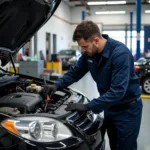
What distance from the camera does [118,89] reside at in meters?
2.11

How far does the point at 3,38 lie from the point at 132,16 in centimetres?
2023

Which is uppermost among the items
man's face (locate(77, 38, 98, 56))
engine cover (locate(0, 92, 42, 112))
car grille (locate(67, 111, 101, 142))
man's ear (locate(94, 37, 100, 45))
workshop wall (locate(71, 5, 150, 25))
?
workshop wall (locate(71, 5, 150, 25))

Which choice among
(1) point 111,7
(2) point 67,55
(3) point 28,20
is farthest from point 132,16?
(3) point 28,20

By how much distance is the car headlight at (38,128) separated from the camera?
175 cm

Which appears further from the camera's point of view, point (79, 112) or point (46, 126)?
point (79, 112)

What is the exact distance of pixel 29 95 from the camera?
2516 mm

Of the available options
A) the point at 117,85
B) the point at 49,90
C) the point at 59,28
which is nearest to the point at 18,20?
the point at 49,90

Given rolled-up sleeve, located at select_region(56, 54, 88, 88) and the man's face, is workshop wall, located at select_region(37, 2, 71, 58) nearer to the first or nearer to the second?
rolled-up sleeve, located at select_region(56, 54, 88, 88)

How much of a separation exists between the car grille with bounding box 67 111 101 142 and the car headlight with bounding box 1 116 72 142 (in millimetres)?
140

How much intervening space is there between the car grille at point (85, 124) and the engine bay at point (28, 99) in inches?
3.6

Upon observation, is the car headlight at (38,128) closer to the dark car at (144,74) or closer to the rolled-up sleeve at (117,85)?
the rolled-up sleeve at (117,85)

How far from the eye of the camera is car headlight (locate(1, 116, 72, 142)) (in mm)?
1751

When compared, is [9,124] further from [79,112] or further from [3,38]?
[3,38]

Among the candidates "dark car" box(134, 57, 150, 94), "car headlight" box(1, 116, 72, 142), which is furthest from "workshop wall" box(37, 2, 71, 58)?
"car headlight" box(1, 116, 72, 142)
